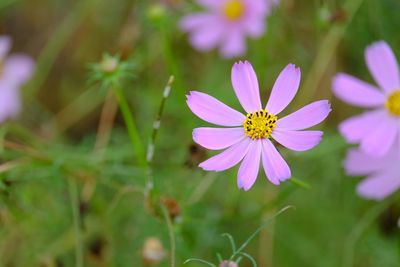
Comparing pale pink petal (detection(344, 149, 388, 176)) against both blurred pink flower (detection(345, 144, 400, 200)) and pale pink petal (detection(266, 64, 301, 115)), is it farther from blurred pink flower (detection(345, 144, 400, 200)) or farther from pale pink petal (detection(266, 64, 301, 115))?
pale pink petal (detection(266, 64, 301, 115))

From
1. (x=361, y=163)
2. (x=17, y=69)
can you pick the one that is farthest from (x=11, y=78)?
(x=361, y=163)

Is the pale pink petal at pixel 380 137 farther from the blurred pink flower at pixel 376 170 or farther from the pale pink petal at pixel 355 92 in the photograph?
the blurred pink flower at pixel 376 170

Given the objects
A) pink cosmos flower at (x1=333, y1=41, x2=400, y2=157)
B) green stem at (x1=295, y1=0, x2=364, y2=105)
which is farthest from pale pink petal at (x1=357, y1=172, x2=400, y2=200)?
green stem at (x1=295, y1=0, x2=364, y2=105)

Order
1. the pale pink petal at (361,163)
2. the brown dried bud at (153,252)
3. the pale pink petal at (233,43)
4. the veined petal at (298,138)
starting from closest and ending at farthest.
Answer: the veined petal at (298,138) → the brown dried bud at (153,252) → the pale pink petal at (361,163) → the pale pink petal at (233,43)

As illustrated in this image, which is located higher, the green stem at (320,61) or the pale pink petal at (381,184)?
the green stem at (320,61)

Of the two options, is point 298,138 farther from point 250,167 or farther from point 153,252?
point 153,252

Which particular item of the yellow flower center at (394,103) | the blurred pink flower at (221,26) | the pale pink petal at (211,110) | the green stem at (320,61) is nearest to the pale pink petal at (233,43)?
the blurred pink flower at (221,26)
